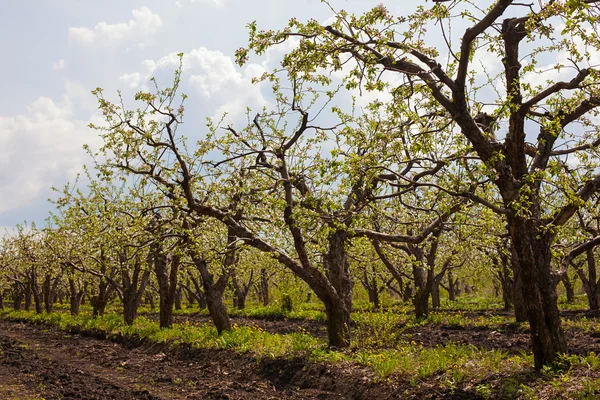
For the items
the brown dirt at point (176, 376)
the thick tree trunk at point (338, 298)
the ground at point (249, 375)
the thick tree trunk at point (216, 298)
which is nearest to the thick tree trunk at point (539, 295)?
the ground at point (249, 375)

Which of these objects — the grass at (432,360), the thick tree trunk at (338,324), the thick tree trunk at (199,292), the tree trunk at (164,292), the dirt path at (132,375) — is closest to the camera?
the grass at (432,360)

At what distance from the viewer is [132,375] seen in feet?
44.0

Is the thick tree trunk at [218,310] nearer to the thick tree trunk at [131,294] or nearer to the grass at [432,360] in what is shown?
the grass at [432,360]

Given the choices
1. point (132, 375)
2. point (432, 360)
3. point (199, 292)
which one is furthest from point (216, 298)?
point (432, 360)

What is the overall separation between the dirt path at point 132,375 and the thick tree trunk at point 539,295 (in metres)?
3.98

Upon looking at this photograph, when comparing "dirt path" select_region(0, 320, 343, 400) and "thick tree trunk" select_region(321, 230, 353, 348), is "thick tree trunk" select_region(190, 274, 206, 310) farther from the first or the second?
"thick tree trunk" select_region(321, 230, 353, 348)

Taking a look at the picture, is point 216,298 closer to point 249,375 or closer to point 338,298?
point 249,375

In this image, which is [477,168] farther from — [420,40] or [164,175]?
[164,175]

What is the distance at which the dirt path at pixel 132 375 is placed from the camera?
10.7 meters

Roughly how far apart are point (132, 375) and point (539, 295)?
1014 cm

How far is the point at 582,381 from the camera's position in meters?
7.98

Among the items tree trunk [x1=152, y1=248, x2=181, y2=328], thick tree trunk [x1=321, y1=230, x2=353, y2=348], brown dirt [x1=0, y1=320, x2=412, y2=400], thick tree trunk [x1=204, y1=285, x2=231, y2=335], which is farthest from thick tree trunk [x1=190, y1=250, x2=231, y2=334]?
thick tree trunk [x1=321, y1=230, x2=353, y2=348]

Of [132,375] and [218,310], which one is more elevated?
[218,310]

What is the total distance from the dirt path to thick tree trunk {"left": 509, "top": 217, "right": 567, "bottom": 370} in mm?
3984
